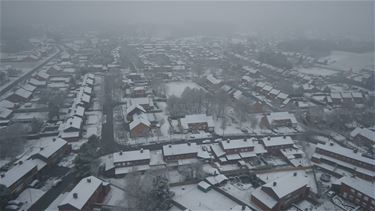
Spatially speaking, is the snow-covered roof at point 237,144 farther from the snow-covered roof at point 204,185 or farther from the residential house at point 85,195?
the residential house at point 85,195

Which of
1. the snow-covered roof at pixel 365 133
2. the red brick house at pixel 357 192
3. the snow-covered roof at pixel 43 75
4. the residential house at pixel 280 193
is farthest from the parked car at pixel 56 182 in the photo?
the snow-covered roof at pixel 365 133

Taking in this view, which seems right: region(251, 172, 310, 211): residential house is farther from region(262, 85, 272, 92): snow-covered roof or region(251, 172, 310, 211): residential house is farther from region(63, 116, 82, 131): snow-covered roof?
region(262, 85, 272, 92): snow-covered roof

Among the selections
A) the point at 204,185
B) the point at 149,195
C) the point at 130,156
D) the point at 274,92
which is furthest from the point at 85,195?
the point at 274,92

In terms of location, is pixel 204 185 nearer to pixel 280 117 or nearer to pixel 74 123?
pixel 280 117

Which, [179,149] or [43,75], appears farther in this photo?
[43,75]

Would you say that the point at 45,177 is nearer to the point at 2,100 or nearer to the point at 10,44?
the point at 2,100

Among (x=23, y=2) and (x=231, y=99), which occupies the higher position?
(x=23, y=2)

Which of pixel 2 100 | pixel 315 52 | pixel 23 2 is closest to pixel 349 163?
pixel 2 100
